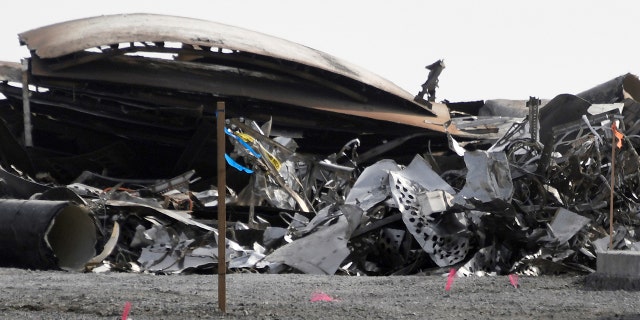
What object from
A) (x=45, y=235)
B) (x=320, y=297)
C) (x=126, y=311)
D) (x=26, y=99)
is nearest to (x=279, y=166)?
(x=45, y=235)

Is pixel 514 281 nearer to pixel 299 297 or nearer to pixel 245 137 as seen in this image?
pixel 299 297

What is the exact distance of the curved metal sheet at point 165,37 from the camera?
16.7m

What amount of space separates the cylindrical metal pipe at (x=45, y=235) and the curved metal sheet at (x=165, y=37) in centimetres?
424

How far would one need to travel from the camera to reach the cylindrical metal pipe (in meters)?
12.0

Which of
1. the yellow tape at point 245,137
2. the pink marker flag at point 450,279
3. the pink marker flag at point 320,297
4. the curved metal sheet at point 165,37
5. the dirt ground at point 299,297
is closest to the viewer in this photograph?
the dirt ground at point 299,297

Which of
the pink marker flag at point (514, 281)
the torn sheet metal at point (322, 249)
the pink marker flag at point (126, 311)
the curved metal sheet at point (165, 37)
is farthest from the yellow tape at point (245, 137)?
the pink marker flag at point (126, 311)

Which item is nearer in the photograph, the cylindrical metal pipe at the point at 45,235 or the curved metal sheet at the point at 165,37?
the cylindrical metal pipe at the point at 45,235

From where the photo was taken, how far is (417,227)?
12.3m

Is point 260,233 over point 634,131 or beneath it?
beneath

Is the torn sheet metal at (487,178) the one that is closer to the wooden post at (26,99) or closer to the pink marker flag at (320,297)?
the pink marker flag at (320,297)

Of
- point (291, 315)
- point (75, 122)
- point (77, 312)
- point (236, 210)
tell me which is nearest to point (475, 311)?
point (291, 315)

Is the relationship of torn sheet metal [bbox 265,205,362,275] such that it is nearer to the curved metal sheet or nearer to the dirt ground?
the dirt ground

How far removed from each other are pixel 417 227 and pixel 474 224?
0.62 metres

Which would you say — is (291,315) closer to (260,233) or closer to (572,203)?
(260,233)
